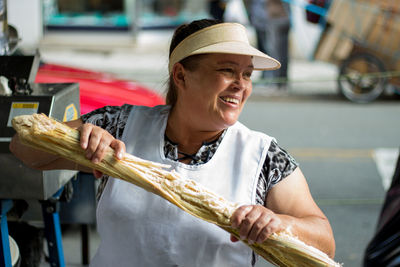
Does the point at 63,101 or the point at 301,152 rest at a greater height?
the point at 63,101

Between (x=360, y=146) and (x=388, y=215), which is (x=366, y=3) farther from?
(x=388, y=215)

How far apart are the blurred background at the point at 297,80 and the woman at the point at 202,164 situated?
354 mm

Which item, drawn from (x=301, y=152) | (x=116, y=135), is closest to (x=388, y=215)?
(x=116, y=135)

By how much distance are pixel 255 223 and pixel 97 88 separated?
3.39 metres

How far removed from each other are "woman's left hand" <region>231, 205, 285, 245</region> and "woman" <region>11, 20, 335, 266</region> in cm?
20

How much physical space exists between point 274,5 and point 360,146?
4235mm

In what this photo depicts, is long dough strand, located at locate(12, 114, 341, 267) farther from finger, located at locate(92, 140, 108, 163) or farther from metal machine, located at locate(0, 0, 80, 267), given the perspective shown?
metal machine, located at locate(0, 0, 80, 267)

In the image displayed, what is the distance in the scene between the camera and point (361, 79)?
969cm

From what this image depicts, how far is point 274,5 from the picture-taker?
1050 cm

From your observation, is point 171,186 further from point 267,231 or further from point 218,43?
point 218,43

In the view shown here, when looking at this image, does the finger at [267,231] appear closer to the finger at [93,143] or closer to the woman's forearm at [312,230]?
the woman's forearm at [312,230]

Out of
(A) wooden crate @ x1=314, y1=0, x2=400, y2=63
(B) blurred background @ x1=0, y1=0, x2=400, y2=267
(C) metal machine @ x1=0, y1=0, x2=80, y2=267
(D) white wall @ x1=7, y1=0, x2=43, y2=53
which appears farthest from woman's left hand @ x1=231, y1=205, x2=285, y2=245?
(D) white wall @ x1=7, y1=0, x2=43, y2=53

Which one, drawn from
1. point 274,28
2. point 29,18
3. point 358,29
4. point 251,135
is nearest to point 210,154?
point 251,135

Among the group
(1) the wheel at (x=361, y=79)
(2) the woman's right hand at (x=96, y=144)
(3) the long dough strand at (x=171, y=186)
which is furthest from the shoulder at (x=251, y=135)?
(1) the wheel at (x=361, y=79)
